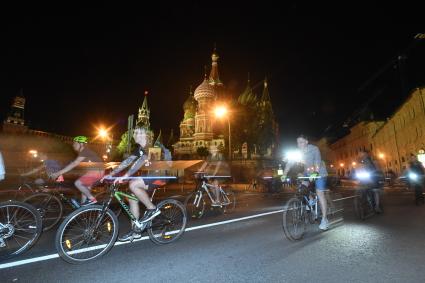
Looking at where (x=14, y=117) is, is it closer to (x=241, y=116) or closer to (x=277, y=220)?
(x=241, y=116)

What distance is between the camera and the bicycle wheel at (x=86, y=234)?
407cm

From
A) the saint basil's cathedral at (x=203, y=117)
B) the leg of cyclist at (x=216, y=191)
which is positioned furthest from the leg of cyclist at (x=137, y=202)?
the saint basil's cathedral at (x=203, y=117)

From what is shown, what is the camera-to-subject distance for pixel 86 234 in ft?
14.3

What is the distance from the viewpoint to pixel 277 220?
7715 mm

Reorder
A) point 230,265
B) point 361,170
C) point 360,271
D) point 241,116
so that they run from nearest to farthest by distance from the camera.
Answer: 1. point 360,271
2. point 230,265
3. point 361,170
4. point 241,116

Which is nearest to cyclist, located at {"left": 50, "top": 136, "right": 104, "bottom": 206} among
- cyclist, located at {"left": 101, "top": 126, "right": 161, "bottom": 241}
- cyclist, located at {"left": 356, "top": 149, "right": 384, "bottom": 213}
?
cyclist, located at {"left": 101, "top": 126, "right": 161, "bottom": 241}

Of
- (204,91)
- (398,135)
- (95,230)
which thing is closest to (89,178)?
(95,230)

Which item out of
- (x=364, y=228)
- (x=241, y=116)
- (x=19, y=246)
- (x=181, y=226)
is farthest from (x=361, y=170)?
(x=241, y=116)

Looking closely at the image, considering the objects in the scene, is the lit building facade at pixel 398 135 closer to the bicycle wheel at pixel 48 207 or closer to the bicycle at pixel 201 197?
the bicycle at pixel 201 197

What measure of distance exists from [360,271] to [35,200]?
256 inches

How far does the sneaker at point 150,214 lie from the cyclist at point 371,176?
6024mm

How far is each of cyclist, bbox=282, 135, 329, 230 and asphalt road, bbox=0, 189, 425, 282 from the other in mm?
505

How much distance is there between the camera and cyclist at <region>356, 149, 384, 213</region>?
27.0ft

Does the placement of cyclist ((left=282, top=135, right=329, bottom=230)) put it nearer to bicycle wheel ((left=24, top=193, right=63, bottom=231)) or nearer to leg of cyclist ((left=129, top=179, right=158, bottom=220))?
leg of cyclist ((left=129, top=179, right=158, bottom=220))
